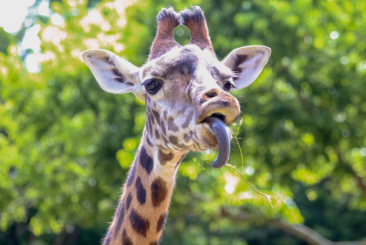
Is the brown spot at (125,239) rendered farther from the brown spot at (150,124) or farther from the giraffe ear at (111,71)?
the giraffe ear at (111,71)

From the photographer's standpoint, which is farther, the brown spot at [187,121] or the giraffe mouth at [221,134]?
the brown spot at [187,121]

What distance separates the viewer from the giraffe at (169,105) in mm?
2314

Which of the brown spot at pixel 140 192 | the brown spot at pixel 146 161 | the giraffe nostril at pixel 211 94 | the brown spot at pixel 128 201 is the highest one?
the giraffe nostril at pixel 211 94

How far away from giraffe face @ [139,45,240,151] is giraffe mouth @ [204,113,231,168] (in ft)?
0.08

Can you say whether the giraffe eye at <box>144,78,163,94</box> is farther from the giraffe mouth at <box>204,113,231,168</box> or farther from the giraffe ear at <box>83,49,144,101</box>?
the giraffe mouth at <box>204,113,231,168</box>

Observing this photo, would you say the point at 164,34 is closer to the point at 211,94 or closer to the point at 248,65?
the point at 248,65

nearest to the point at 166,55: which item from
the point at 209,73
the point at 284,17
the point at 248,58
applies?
the point at 209,73

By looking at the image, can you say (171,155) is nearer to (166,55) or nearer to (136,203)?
(136,203)

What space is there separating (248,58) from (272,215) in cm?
773

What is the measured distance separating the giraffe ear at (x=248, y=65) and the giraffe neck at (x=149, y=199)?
0.94 meters

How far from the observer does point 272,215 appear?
406 inches

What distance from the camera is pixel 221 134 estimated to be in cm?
220

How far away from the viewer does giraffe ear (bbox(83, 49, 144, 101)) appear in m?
3.15

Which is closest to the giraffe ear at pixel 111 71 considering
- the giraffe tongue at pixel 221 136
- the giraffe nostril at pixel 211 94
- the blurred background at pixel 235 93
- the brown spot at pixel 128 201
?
the brown spot at pixel 128 201
